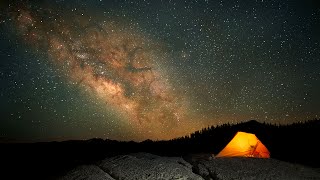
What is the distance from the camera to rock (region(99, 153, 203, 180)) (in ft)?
15.0

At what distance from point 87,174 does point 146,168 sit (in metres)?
1.06

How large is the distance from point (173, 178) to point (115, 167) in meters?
1.17

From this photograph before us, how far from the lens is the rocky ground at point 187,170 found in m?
4.64

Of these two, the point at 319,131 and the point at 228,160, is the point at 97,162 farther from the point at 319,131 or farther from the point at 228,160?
the point at 319,131

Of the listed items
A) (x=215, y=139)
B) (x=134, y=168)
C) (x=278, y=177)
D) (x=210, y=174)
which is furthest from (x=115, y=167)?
(x=215, y=139)

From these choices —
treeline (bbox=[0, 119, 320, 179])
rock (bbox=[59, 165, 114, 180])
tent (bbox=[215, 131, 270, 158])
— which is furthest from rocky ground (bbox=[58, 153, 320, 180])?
tent (bbox=[215, 131, 270, 158])

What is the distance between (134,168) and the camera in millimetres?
4863

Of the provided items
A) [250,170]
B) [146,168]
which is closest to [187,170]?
[146,168]

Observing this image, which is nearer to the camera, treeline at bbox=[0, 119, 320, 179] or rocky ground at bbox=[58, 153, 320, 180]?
rocky ground at bbox=[58, 153, 320, 180]

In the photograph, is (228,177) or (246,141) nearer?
(228,177)

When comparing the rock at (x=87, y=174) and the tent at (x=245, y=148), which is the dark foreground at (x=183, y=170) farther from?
the tent at (x=245, y=148)

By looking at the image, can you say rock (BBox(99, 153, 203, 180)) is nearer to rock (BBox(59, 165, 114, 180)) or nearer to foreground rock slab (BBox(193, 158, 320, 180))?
rock (BBox(59, 165, 114, 180))

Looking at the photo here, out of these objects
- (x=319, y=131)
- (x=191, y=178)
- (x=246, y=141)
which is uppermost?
(x=319, y=131)

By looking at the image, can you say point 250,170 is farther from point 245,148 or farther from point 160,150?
point 160,150
